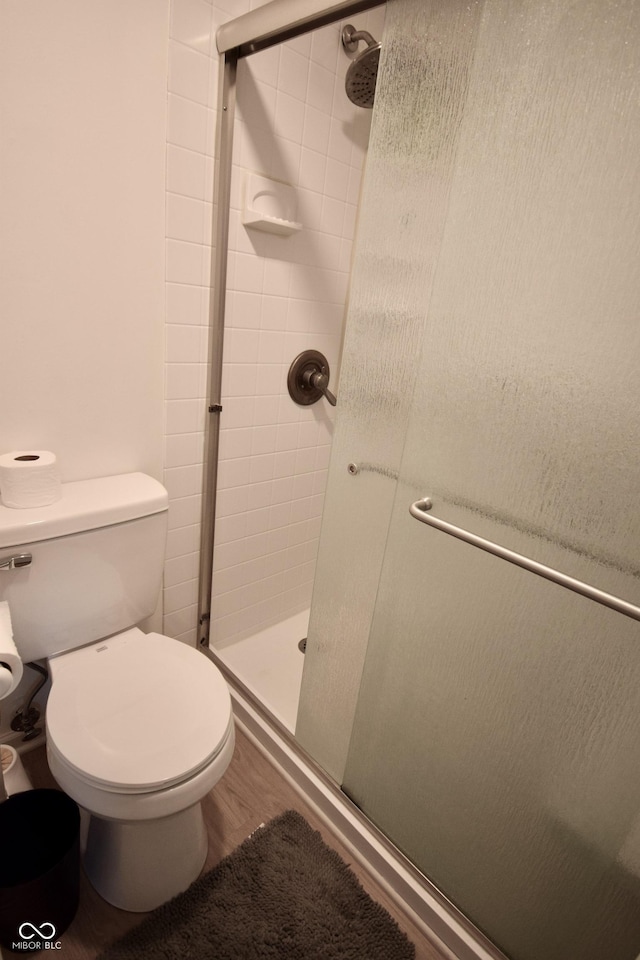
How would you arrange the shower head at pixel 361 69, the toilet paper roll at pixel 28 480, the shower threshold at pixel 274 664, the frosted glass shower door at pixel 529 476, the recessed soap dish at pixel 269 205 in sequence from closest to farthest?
the frosted glass shower door at pixel 529 476
the toilet paper roll at pixel 28 480
the shower head at pixel 361 69
the recessed soap dish at pixel 269 205
the shower threshold at pixel 274 664

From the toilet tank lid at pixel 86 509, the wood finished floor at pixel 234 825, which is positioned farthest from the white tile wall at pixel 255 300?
the wood finished floor at pixel 234 825

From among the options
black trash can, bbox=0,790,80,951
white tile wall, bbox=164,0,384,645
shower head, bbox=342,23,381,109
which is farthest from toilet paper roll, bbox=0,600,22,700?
shower head, bbox=342,23,381,109

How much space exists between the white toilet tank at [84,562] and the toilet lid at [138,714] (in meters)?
0.09

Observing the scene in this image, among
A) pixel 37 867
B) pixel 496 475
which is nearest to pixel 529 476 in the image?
pixel 496 475

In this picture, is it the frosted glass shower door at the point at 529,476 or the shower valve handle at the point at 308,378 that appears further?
the shower valve handle at the point at 308,378

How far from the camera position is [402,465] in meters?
0.90

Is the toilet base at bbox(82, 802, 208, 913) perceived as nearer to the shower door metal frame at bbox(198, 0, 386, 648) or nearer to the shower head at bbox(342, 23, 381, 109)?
the shower door metal frame at bbox(198, 0, 386, 648)

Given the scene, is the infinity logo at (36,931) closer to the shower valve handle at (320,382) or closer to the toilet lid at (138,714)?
the toilet lid at (138,714)

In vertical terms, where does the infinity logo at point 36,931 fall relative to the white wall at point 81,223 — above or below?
below

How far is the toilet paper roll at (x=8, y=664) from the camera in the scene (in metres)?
0.76

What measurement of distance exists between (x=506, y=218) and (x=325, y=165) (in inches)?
38.3

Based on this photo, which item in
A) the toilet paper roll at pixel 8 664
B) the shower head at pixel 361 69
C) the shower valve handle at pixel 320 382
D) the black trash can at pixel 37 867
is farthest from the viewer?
the shower valve handle at pixel 320 382

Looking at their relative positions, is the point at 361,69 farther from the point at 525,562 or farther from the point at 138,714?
the point at 138,714

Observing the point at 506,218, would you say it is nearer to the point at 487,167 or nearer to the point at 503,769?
the point at 487,167
